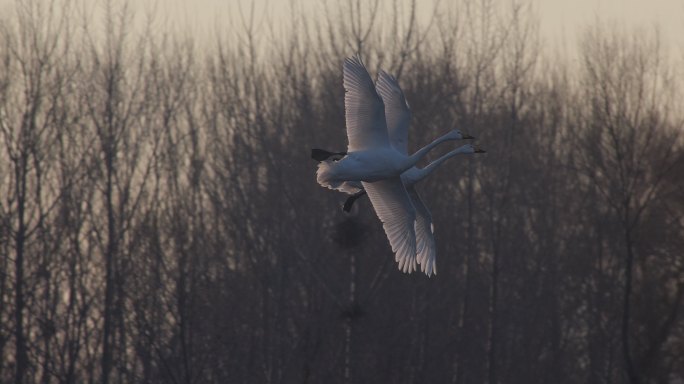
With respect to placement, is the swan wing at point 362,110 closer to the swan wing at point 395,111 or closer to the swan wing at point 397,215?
the swan wing at point 395,111

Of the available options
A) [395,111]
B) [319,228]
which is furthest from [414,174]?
[319,228]

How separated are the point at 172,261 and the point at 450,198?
711 centimetres

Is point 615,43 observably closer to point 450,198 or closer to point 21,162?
point 450,198

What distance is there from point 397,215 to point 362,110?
198cm

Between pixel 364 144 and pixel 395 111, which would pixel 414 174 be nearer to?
pixel 395 111

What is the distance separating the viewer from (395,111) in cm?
1584

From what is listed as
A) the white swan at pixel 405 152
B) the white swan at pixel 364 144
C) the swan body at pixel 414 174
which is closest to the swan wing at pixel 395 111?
the white swan at pixel 405 152

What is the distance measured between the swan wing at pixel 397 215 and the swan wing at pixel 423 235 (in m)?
0.15

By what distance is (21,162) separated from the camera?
31250 mm

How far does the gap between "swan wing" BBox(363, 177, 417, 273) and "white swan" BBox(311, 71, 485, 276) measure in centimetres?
13

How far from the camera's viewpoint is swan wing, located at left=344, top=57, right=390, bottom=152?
15078 mm

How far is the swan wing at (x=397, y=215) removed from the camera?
1672 centimetres

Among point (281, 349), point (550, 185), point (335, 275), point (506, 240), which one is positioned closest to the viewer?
point (281, 349)

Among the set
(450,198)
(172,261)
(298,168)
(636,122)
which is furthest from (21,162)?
(636,122)
